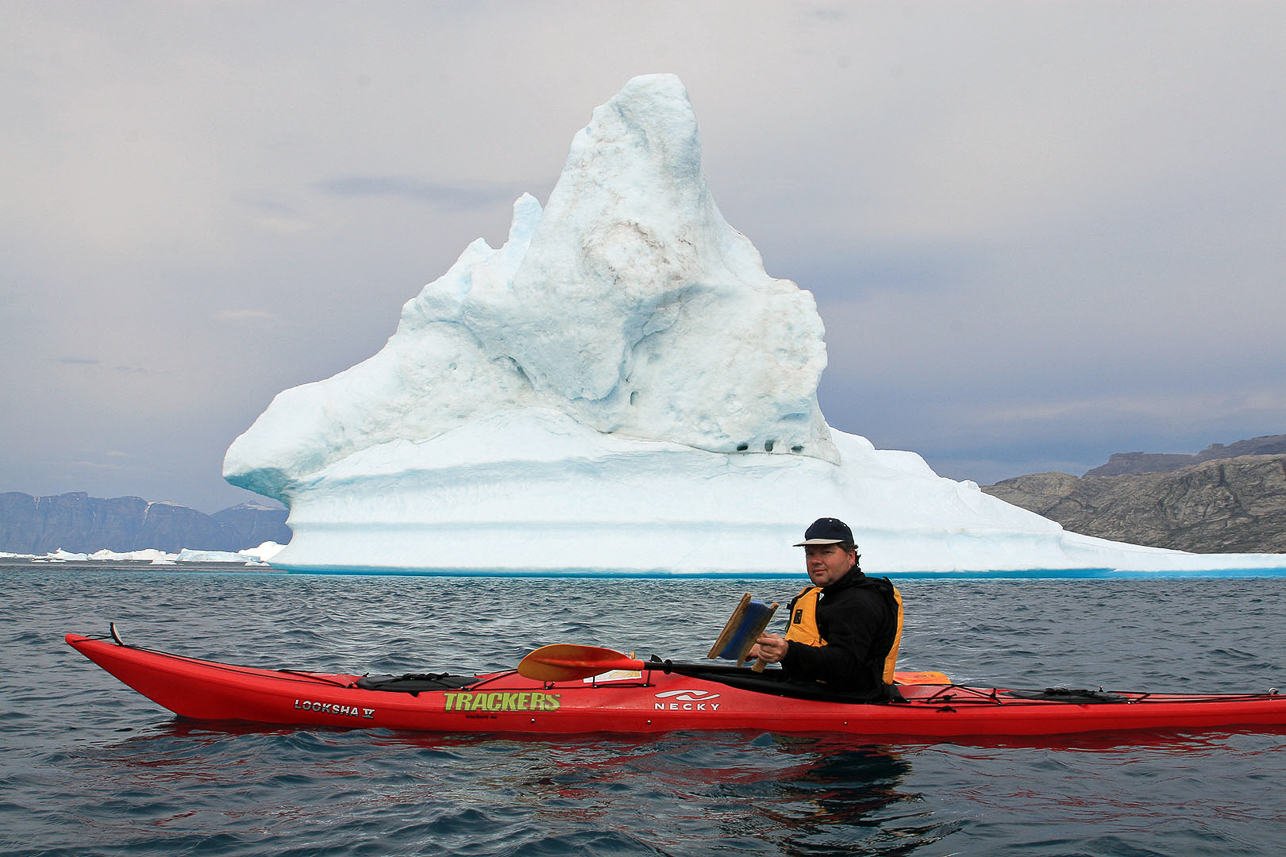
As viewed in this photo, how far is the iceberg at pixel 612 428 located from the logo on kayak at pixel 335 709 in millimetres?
17658

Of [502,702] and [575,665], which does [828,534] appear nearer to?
[575,665]

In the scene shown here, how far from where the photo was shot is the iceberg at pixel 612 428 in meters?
24.1

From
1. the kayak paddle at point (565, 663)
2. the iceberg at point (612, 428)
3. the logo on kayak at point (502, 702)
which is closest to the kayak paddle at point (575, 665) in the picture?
the kayak paddle at point (565, 663)

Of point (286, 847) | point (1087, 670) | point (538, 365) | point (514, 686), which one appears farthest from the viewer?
point (538, 365)

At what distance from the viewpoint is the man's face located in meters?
4.75

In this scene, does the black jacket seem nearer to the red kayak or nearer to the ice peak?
the red kayak

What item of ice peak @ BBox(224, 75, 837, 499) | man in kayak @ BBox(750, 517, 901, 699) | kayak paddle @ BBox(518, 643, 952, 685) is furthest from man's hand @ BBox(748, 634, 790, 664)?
ice peak @ BBox(224, 75, 837, 499)

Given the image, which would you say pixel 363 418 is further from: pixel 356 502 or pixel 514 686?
pixel 514 686

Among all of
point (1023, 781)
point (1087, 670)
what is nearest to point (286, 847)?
point (1023, 781)

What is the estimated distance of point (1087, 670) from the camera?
330 inches

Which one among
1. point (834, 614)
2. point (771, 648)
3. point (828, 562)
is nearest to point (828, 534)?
point (828, 562)

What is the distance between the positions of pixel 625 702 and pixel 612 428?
21.1 m

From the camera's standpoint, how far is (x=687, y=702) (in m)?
5.50

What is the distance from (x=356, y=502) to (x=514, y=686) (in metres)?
22.0
